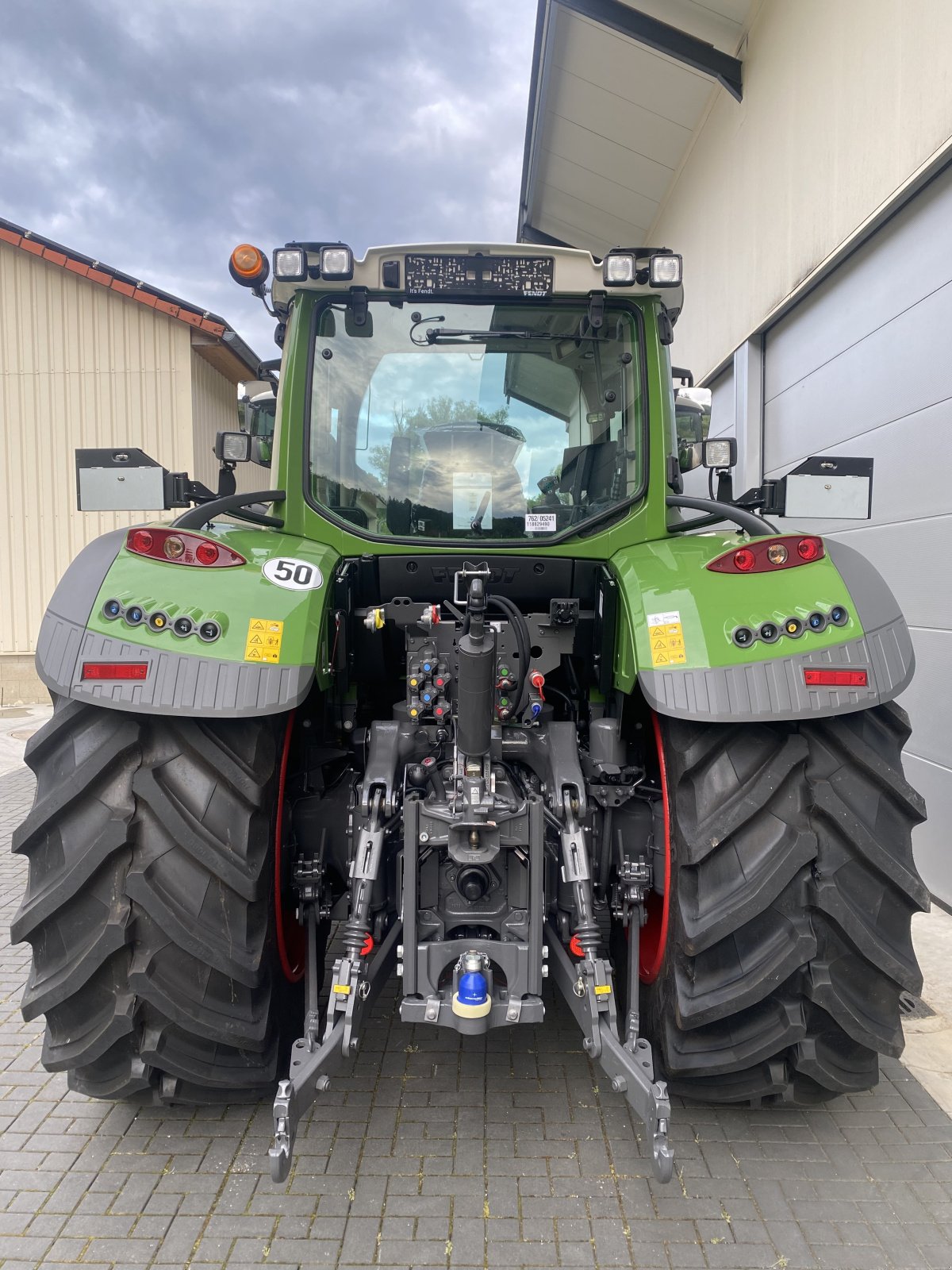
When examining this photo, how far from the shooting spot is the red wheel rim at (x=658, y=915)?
2189 mm

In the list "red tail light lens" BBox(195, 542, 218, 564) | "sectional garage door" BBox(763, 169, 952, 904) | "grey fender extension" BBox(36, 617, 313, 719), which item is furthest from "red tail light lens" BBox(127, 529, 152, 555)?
"sectional garage door" BBox(763, 169, 952, 904)

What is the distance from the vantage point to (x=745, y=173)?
6.68 meters

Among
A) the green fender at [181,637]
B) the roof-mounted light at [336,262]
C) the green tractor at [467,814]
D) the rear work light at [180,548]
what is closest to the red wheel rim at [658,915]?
the green tractor at [467,814]

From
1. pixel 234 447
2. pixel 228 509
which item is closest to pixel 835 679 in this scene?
pixel 228 509

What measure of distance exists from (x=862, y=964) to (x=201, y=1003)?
159cm

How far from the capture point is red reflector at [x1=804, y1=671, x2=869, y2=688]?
197 centimetres

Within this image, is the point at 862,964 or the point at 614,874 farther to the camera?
the point at 614,874

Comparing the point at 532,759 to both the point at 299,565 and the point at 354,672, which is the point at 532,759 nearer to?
the point at 354,672

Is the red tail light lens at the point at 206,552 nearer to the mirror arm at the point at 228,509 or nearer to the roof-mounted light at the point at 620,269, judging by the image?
the mirror arm at the point at 228,509

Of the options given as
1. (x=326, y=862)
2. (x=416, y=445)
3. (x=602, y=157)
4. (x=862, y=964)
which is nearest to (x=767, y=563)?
(x=862, y=964)

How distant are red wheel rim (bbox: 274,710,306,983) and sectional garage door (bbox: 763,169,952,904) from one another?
299 centimetres

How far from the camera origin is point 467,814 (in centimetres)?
207

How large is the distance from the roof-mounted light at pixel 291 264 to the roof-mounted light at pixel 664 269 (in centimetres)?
109

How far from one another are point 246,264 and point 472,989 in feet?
7.28
